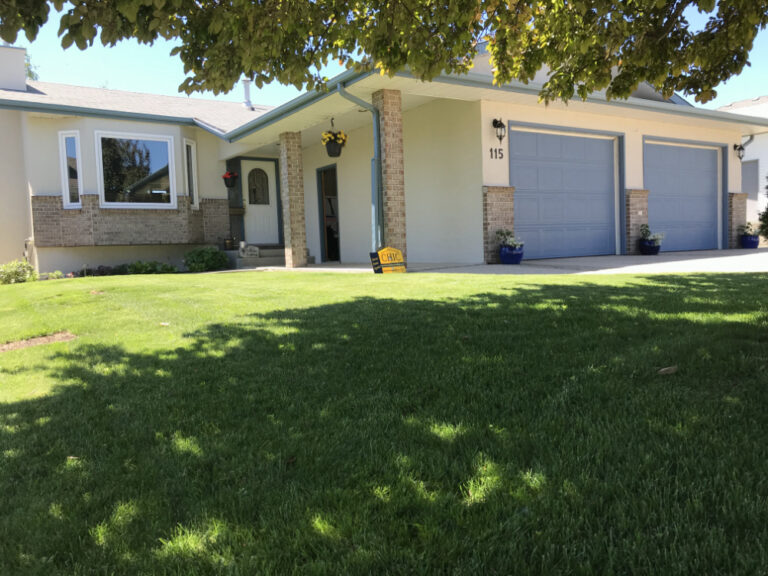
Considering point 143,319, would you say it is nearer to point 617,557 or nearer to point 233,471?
point 233,471

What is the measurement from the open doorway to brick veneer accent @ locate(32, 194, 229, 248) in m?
3.53

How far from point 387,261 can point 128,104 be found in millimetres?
9728

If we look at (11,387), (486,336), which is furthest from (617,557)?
(11,387)

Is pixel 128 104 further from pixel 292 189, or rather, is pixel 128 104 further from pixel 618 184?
pixel 618 184

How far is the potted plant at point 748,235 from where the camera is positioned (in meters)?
14.2

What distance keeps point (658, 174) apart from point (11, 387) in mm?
13931

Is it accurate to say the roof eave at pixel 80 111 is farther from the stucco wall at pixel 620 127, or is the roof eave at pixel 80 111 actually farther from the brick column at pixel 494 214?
the brick column at pixel 494 214

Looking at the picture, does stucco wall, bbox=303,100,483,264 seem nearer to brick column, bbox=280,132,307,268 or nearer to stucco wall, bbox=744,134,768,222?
brick column, bbox=280,132,307,268

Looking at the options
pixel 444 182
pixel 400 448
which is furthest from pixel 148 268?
pixel 400 448

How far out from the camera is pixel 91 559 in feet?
4.99

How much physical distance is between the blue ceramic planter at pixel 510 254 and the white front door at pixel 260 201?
7.91m

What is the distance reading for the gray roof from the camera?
12445mm

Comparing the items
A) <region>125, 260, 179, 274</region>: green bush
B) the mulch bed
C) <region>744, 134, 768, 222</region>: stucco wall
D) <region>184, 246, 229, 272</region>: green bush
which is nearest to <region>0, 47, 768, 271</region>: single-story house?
<region>125, 260, 179, 274</region>: green bush

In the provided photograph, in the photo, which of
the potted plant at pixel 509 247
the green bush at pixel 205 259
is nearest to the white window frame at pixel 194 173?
the green bush at pixel 205 259
